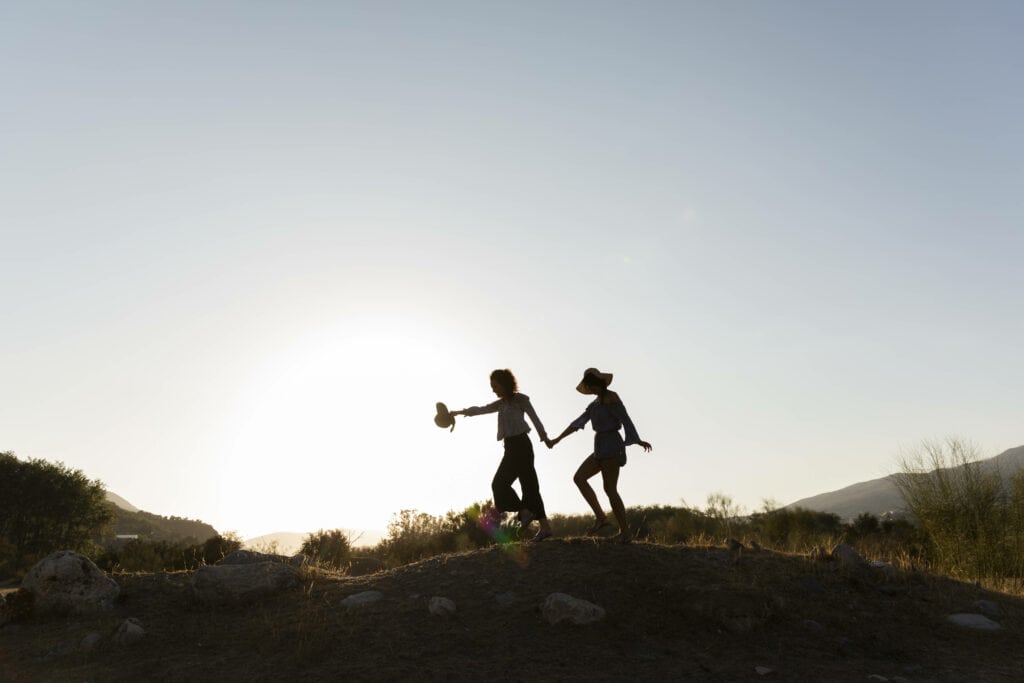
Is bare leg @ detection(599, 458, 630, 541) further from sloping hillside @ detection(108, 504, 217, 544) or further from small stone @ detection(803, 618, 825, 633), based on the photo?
sloping hillside @ detection(108, 504, 217, 544)

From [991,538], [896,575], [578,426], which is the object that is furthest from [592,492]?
[991,538]

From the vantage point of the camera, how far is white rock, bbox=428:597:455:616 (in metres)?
9.09

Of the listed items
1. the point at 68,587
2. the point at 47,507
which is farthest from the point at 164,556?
the point at 47,507

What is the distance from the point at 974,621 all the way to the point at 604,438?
18.2 ft

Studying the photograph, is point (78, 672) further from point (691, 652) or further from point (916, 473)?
point (916, 473)

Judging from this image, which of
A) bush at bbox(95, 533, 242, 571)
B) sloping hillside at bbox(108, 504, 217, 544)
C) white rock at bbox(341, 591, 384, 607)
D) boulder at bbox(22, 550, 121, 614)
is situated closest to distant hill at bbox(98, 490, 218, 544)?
sloping hillside at bbox(108, 504, 217, 544)

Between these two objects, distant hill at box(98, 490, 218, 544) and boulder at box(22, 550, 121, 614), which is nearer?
boulder at box(22, 550, 121, 614)

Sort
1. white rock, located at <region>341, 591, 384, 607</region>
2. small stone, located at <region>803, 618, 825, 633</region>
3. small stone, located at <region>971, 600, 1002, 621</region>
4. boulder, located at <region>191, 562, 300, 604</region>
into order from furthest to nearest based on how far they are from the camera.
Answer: boulder, located at <region>191, 562, 300, 604</region>
small stone, located at <region>971, 600, 1002, 621</region>
white rock, located at <region>341, 591, 384, 607</region>
small stone, located at <region>803, 618, 825, 633</region>

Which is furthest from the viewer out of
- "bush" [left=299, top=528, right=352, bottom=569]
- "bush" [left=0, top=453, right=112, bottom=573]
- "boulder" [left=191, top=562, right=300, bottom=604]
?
"bush" [left=0, top=453, right=112, bottom=573]

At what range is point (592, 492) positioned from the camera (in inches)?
405

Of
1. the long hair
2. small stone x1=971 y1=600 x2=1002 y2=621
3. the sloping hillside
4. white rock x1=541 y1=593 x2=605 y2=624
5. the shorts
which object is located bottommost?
small stone x1=971 y1=600 x2=1002 y2=621

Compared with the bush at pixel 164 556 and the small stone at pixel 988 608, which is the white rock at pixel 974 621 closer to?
the small stone at pixel 988 608

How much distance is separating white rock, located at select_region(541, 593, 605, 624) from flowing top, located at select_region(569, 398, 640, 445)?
2379 millimetres

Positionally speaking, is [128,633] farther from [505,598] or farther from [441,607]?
[505,598]
